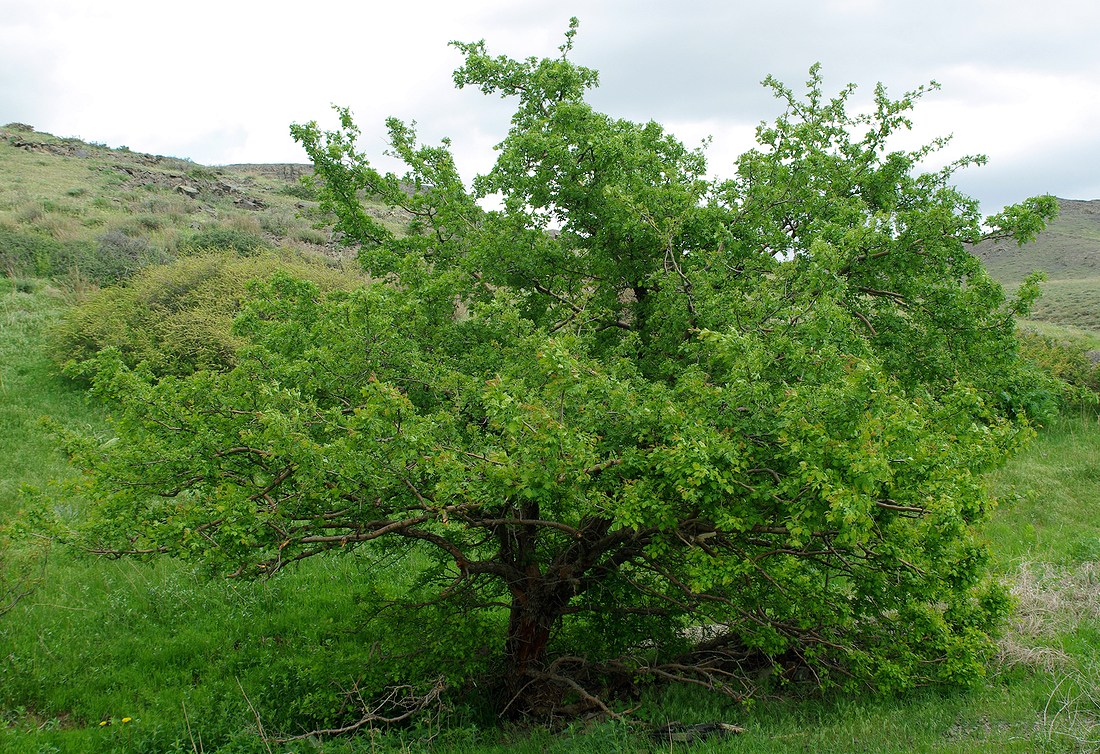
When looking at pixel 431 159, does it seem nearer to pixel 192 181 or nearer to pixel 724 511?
pixel 724 511

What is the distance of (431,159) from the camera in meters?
7.93

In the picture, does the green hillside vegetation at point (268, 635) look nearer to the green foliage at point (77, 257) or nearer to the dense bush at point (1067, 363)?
the dense bush at point (1067, 363)

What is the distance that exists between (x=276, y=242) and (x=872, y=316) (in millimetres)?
24509

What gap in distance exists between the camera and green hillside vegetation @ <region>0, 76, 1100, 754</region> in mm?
6160

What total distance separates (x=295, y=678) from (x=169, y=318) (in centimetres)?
1166

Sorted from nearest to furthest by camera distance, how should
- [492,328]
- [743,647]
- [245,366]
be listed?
1. [245,366]
2. [492,328]
3. [743,647]

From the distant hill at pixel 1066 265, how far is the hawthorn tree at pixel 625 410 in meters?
27.2

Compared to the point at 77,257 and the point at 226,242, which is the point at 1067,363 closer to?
the point at 226,242

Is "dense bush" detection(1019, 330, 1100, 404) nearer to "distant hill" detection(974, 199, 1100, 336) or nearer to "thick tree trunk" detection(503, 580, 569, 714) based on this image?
"distant hill" detection(974, 199, 1100, 336)

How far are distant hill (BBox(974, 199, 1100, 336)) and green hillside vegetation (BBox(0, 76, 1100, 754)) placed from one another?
17571 millimetres

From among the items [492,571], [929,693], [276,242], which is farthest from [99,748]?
[276,242]

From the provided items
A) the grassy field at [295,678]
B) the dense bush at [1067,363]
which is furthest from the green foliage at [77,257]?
the dense bush at [1067,363]

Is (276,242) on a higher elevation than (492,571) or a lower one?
higher

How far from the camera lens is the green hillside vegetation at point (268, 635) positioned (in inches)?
243
